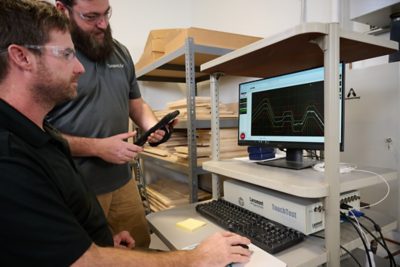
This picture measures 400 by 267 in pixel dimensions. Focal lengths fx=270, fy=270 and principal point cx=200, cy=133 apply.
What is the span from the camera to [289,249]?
2.26 feet

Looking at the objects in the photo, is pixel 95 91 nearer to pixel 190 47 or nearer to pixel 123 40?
pixel 190 47

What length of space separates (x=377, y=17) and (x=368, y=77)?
0.25 m

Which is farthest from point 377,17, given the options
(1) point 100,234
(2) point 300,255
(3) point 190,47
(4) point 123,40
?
(4) point 123,40

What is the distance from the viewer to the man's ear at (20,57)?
0.63 meters

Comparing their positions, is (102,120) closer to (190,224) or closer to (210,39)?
(190,224)

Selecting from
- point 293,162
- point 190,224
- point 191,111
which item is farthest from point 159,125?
point 293,162

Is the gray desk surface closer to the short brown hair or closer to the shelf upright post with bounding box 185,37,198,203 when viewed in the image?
the shelf upright post with bounding box 185,37,198,203

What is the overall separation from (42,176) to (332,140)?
660 mm

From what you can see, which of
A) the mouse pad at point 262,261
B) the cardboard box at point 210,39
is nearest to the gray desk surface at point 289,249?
the mouse pad at point 262,261

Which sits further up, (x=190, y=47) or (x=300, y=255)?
(x=190, y=47)

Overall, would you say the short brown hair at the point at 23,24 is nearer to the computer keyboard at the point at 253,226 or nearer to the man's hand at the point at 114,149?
the man's hand at the point at 114,149

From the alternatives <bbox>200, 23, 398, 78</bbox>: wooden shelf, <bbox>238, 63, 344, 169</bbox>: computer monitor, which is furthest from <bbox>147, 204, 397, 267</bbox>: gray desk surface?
<bbox>200, 23, 398, 78</bbox>: wooden shelf

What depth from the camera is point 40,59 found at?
0.67m

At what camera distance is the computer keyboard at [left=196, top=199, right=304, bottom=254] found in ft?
2.22
